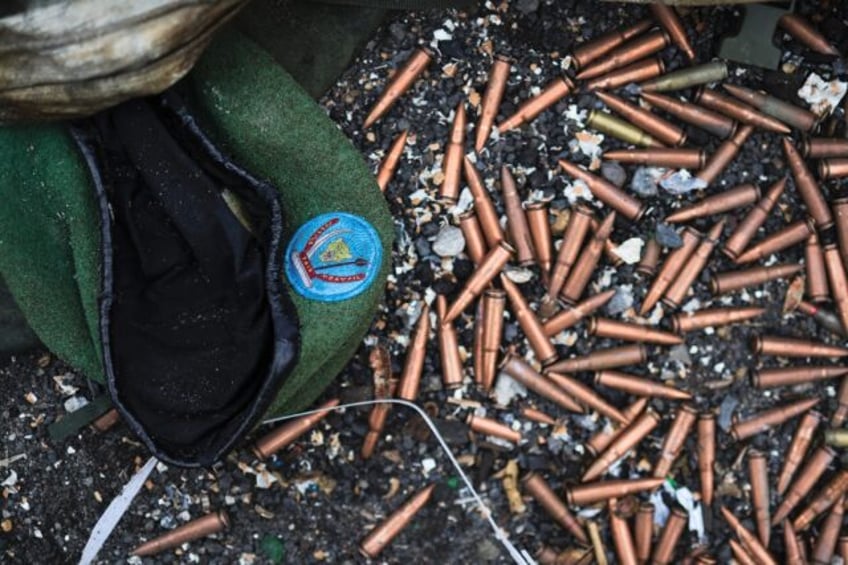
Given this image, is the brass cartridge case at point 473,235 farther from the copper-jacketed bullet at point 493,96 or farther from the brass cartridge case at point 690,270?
the brass cartridge case at point 690,270

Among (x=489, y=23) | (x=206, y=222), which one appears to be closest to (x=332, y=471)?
(x=206, y=222)

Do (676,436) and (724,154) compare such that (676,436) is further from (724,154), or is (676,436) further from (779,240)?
(724,154)

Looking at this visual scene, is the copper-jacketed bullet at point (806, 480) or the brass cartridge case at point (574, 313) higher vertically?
the brass cartridge case at point (574, 313)

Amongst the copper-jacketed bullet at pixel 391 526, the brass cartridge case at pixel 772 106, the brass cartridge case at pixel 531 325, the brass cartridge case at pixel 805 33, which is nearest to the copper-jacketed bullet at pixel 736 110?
the brass cartridge case at pixel 772 106

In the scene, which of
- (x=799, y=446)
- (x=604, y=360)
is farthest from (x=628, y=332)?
(x=799, y=446)

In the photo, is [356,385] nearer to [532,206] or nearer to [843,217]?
[532,206]

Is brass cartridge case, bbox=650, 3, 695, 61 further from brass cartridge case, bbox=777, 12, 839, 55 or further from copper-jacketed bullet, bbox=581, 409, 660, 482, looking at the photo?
copper-jacketed bullet, bbox=581, 409, 660, 482
